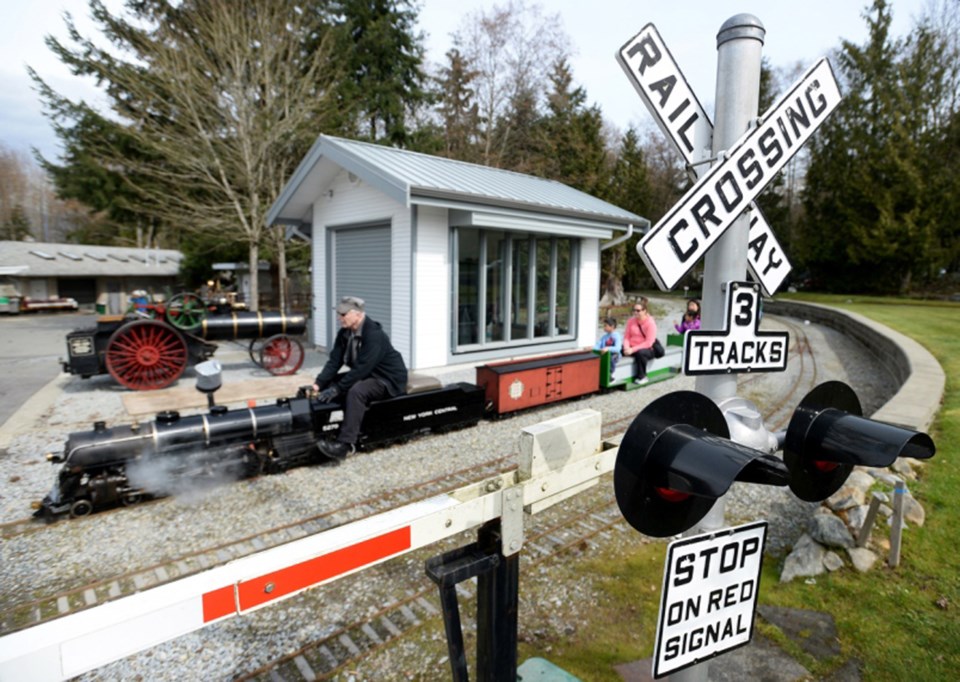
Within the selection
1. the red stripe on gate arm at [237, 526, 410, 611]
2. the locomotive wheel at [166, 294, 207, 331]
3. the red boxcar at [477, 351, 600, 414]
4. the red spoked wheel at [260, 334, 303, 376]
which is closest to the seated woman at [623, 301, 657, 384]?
the red boxcar at [477, 351, 600, 414]

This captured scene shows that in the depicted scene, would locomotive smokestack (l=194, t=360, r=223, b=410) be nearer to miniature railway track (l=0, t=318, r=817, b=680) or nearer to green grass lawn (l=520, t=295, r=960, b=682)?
miniature railway track (l=0, t=318, r=817, b=680)

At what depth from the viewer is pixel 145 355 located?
9305 mm

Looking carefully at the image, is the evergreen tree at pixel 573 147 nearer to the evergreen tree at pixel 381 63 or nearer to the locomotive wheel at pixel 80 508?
the evergreen tree at pixel 381 63

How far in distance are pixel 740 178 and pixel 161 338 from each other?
10.1m

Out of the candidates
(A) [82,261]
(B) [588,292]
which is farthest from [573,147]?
(A) [82,261]

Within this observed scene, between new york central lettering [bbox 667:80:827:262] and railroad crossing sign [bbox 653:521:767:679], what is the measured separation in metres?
0.88

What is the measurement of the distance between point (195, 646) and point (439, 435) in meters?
4.20

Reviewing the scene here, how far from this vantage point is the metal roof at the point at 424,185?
970cm

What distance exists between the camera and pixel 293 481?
5625 millimetres

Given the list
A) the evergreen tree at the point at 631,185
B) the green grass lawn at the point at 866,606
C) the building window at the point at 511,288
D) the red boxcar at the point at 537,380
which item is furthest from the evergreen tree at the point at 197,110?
the evergreen tree at the point at 631,185

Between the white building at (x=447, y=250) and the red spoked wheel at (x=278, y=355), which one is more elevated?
the white building at (x=447, y=250)

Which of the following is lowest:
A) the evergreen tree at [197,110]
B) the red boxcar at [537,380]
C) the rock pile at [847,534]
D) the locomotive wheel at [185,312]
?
the rock pile at [847,534]

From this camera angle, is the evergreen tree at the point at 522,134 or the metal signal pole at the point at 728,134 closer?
the metal signal pole at the point at 728,134

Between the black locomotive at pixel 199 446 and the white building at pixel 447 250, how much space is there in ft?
14.3
